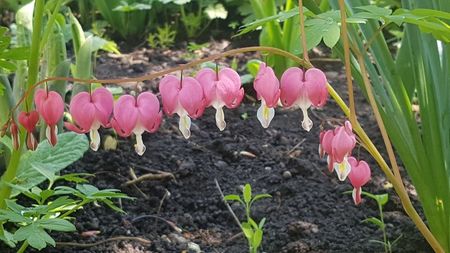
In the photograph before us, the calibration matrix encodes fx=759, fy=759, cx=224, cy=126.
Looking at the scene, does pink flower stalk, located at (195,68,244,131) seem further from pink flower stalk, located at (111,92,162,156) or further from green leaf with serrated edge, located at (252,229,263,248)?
green leaf with serrated edge, located at (252,229,263,248)

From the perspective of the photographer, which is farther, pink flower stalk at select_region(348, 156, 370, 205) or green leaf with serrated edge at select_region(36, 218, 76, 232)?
green leaf with serrated edge at select_region(36, 218, 76, 232)

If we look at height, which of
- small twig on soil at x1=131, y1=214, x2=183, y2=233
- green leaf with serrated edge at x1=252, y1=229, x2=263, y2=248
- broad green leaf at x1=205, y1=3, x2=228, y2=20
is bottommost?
small twig on soil at x1=131, y1=214, x2=183, y2=233

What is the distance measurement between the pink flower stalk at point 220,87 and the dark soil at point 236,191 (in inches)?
30.4

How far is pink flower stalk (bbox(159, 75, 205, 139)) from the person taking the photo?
1.01m

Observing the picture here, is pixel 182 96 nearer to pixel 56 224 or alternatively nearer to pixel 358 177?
pixel 358 177

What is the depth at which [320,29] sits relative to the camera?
1145mm

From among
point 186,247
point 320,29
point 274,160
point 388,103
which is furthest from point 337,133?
point 274,160

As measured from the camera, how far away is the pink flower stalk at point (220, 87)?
3.34 feet

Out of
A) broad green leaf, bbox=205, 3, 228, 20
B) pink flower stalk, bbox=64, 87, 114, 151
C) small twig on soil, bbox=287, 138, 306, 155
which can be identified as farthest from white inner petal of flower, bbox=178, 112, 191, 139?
broad green leaf, bbox=205, 3, 228, 20

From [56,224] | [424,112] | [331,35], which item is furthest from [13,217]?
[424,112]

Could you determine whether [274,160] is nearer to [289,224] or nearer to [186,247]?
[289,224]

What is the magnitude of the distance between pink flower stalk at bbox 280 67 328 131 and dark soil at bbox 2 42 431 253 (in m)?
0.76

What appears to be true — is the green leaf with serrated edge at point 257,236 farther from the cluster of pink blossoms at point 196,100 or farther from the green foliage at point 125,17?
the green foliage at point 125,17

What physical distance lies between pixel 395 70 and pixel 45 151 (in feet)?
2.68
